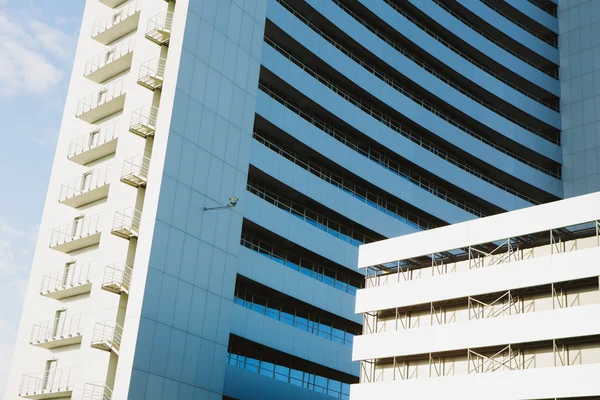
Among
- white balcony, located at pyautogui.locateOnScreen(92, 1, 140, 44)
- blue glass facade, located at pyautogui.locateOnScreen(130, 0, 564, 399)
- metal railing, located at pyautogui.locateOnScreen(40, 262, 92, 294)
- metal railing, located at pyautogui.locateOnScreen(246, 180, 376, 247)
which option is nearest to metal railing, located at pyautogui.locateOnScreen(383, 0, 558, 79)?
blue glass facade, located at pyautogui.locateOnScreen(130, 0, 564, 399)

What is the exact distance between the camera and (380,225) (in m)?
60.2

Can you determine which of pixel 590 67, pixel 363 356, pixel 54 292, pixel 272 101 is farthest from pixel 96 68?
pixel 590 67

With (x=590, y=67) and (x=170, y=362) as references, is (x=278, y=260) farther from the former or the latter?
(x=590, y=67)

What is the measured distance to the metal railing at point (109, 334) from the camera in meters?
43.2

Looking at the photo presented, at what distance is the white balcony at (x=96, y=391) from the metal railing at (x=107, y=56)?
2146 cm

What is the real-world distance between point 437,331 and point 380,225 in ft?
70.1

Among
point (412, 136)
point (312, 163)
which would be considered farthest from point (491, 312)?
point (412, 136)

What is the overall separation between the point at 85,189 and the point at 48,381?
39.6 ft

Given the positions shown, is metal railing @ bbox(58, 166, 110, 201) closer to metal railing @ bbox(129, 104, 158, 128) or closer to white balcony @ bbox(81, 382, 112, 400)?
metal railing @ bbox(129, 104, 158, 128)

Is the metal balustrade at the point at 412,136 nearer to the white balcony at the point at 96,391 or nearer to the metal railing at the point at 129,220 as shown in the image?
the metal railing at the point at 129,220

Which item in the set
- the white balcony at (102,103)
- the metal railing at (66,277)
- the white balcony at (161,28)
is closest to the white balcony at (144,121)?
the white balcony at (102,103)

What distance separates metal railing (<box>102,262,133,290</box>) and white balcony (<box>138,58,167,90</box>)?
11.1m

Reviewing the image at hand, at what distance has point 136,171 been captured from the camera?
4650 centimetres

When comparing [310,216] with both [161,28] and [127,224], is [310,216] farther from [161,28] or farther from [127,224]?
[161,28]
